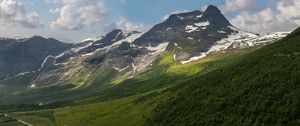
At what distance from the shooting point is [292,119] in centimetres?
19962

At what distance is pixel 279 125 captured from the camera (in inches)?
7820

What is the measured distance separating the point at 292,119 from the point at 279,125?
6.27m
